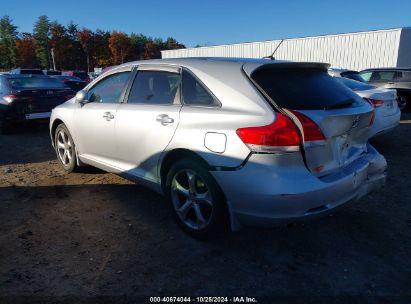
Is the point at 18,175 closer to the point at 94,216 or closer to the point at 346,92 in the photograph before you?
the point at 94,216

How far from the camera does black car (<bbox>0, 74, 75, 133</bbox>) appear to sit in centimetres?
825

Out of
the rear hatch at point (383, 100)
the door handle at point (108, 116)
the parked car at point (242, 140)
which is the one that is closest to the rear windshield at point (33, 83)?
the door handle at point (108, 116)

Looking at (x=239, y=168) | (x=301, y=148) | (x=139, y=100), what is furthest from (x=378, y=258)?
(x=139, y=100)

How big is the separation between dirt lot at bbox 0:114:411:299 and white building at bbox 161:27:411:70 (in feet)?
53.6

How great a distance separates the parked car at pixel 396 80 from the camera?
1227 centimetres

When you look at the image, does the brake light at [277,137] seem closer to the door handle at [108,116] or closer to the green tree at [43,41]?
the door handle at [108,116]

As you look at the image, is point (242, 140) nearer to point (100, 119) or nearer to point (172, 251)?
point (172, 251)

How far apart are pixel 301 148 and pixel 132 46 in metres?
96.4

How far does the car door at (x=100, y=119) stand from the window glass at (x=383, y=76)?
11.4 metres

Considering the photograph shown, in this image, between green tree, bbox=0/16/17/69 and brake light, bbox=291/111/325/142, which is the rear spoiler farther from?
green tree, bbox=0/16/17/69

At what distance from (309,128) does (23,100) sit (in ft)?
25.1

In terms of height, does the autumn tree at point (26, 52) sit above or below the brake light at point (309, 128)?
above

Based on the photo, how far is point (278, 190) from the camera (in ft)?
8.32

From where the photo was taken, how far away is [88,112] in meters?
4.45
